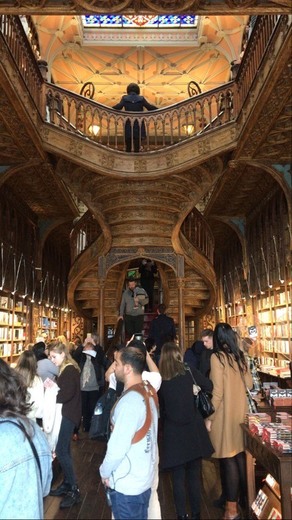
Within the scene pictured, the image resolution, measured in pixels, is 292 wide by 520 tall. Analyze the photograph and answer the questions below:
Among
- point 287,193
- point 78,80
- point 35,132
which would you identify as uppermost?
point 78,80

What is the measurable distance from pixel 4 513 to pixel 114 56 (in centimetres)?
1396

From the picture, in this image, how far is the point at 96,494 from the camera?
168 inches

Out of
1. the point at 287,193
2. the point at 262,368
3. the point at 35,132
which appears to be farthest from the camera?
the point at 262,368

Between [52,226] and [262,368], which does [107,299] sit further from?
[262,368]

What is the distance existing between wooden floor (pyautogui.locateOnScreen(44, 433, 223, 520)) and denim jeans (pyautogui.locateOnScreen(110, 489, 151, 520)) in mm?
1572

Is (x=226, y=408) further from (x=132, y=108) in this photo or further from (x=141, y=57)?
(x=141, y=57)

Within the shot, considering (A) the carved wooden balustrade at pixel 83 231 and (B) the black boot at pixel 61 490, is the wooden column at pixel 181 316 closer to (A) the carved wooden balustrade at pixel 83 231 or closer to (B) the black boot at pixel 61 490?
(A) the carved wooden balustrade at pixel 83 231

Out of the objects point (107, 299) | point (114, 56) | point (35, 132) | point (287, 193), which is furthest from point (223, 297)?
point (35, 132)

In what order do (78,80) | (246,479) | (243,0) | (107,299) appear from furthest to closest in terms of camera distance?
1. (78,80)
2. (107,299)
3. (243,0)
4. (246,479)

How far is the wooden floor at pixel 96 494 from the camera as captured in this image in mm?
3787

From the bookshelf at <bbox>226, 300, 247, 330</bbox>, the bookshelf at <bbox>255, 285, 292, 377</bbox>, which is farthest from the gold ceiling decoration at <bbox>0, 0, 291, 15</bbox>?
the bookshelf at <bbox>226, 300, 247, 330</bbox>

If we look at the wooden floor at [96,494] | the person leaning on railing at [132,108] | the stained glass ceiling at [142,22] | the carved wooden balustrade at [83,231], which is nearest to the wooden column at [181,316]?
the carved wooden balustrade at [83,231]

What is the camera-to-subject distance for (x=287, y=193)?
851 cm

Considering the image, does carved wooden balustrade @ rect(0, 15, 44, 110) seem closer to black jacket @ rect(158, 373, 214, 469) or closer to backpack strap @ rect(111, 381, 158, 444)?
black jacket @ rect(158, 373, 214, 469)
